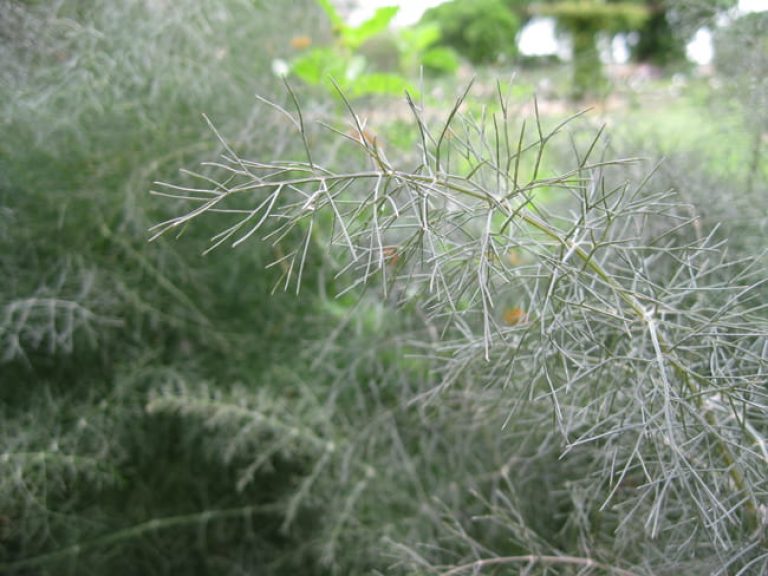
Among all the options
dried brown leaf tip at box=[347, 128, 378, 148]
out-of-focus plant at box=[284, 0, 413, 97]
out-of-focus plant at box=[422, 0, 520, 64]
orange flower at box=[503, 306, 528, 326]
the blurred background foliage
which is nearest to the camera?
dried brown leaf tip at box=[347, 128, 378, 148]

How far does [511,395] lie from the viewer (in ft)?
2.63

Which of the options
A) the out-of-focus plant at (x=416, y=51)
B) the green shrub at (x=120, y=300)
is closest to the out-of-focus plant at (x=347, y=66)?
the green shrub at (x=120, y=300)

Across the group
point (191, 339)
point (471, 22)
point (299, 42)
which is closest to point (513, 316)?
point (191, 339)

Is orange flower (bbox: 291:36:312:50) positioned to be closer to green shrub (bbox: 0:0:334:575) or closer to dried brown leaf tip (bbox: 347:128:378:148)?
green shrub (bbox: 0:0:334:575)

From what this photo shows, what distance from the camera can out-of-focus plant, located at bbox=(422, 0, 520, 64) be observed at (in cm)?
346

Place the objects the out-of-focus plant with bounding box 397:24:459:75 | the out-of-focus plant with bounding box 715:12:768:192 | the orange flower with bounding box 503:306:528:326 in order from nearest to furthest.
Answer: the orange flower with bounding box 503:306:528:326, the out-of-focus plant with bounding box 715:12:768:192, the out-of-focus plant with bounding box 397:24:459:75

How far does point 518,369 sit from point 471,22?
4467 mm

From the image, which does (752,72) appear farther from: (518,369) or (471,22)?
(471,22)

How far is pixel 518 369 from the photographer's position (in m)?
0.77

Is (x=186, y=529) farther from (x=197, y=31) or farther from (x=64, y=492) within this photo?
(x=197, y=31)

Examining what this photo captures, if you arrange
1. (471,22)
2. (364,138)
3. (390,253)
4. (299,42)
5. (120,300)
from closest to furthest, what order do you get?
1. (364,138)
2. (390,253)
3. (120,300)
4. (299,42)
5. (471,22)

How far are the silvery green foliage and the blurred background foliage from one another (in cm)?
1

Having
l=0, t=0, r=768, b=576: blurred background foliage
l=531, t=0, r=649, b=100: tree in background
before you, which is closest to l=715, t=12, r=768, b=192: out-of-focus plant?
l=0, t=0, r=768, b=576: blurred background foliage

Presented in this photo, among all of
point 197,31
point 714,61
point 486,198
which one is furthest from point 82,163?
point 714,61
